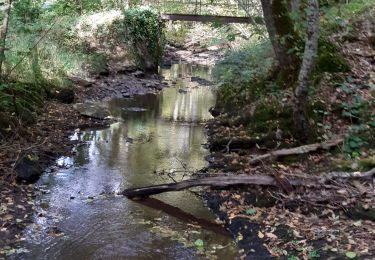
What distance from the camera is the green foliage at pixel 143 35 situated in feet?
74.5

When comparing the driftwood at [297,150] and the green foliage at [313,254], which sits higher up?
the driftwood at [297,150]

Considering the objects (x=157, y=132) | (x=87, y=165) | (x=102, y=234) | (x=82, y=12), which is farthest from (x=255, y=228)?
(x=82, y=12)

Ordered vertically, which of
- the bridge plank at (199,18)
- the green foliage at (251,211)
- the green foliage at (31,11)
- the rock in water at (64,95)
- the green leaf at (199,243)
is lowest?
the green leaf at (199,243)

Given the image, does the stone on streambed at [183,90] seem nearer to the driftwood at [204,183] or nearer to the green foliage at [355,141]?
the green foliage at [355,141]

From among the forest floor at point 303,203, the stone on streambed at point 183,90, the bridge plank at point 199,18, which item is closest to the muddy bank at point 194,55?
the bridge plank at point 199,18

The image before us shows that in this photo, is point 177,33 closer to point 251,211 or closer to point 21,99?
point 21,99

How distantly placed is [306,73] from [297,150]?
4.77ft

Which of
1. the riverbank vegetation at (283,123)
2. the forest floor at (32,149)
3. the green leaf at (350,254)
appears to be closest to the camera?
the green leaf at (350,254)

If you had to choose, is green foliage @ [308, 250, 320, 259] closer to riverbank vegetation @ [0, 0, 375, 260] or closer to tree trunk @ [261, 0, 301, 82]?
riverbank vegetation @ [0, 0, 375, 260]

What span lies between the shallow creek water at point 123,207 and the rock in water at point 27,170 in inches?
8.4

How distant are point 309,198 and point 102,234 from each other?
123 inches

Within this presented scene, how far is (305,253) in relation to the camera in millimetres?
A: 5594

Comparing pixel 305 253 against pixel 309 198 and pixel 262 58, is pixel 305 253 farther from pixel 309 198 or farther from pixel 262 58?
pixel 262 58

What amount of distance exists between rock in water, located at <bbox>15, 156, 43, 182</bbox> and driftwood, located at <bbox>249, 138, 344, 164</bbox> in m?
4.10
